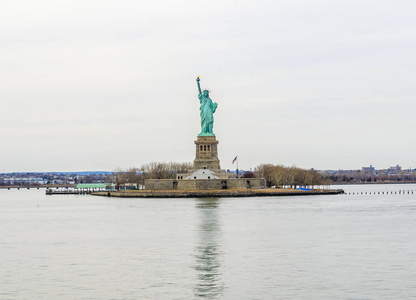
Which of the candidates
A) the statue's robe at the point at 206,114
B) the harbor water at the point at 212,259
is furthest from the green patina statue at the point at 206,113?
the harbor water at the point at 212,259

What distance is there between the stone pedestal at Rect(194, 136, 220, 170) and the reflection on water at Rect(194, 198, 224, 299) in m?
44.4

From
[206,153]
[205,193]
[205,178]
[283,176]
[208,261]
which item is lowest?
[208,261]

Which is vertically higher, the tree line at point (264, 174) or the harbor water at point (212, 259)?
the tree line at point (264, 174)

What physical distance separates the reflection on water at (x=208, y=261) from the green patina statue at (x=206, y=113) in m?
46.0

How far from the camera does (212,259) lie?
96.0 ft

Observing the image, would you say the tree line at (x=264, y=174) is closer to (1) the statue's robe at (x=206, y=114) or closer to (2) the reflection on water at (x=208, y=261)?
(1) the statue's robe at (x=206, y=114)

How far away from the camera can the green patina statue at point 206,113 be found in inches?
3669

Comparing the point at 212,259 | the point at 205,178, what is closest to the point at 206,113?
the point at 205,178

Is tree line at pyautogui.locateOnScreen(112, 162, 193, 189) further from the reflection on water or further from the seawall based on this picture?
the reflection on water

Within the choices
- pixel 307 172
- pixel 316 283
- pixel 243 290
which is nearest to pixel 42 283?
pixel 243 290

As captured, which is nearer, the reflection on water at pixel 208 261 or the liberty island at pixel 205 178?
the reflection on water at pixel 208 261

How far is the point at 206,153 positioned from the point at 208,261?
6385cm

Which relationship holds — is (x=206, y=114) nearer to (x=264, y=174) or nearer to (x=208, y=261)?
(x=264, y=174)

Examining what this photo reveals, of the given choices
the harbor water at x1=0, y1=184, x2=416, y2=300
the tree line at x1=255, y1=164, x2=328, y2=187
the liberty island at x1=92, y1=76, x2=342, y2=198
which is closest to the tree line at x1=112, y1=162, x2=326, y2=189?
the tree line at x1=255, y1=164, x2=328, y2=187
